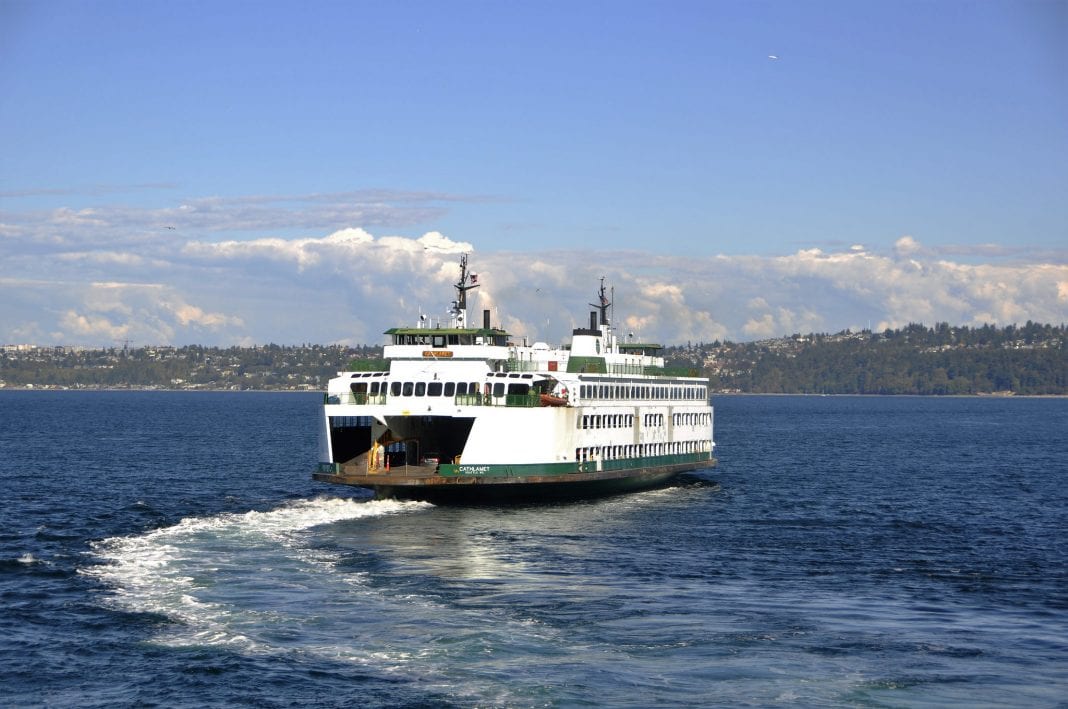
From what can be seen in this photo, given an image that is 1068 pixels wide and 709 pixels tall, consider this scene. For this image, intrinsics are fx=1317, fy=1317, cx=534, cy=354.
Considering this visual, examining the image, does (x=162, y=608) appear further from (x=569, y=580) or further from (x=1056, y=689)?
(x=1056, y=689)

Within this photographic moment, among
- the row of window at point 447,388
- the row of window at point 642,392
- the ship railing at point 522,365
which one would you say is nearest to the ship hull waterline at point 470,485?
the row of window at point 447,388

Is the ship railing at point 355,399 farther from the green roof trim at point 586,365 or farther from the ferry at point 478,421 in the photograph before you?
the green roof trim at point 586,365

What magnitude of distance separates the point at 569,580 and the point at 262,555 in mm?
10573

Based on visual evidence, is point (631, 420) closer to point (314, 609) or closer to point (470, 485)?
point (470, 485)

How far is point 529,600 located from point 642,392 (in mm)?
37082

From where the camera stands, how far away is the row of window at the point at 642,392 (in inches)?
2595

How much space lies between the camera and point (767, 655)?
101ft

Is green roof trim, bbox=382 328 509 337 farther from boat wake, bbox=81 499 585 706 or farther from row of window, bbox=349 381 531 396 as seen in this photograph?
boat wake, bbox=81 499 585 706

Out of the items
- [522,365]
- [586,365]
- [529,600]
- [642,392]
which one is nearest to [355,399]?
[522,365]

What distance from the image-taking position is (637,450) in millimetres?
71375

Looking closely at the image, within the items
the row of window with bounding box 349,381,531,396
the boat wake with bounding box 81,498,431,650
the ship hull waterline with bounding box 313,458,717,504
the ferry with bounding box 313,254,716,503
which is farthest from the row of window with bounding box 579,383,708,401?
the boat wake with bounding box 81,498,431,650

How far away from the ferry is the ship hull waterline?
0.19 feet

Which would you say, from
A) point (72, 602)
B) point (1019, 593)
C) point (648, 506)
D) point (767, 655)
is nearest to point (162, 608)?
point (72, 602)

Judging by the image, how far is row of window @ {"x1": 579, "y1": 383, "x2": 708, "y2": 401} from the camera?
6591cm
